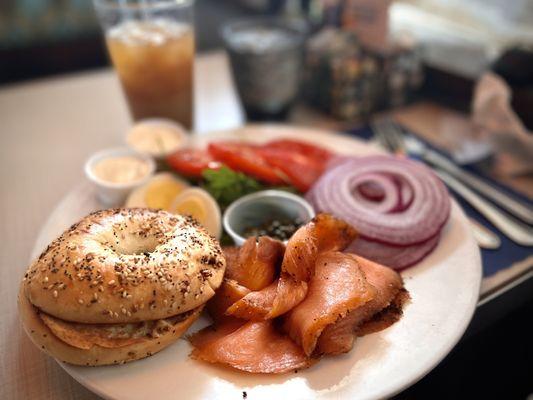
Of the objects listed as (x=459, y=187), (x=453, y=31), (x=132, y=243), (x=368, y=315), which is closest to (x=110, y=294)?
(x=132, y=243)

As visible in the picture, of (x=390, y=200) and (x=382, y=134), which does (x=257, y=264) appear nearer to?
(x=390, y=200)

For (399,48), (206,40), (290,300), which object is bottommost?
(206,40)

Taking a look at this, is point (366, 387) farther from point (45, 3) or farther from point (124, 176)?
point (45, 3)

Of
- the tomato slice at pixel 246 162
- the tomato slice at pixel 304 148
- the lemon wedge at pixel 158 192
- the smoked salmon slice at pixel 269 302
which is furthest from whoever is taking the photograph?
the tomato slice at pixel 304 148

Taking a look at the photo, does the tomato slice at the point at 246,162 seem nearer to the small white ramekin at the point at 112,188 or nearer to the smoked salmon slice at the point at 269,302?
the small white ramekin at the point at 112,188

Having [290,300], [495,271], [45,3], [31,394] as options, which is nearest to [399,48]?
[495,271]

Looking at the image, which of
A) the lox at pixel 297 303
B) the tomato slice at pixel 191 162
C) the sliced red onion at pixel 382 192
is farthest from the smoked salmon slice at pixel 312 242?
the tomato slice at pixel 191 162
